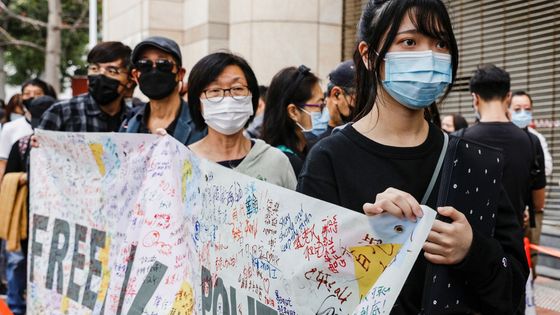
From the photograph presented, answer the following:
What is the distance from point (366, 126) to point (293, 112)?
88.1 inches

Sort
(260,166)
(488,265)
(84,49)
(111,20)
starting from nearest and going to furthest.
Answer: (488,265) → (260,166) → (111,20) → (84,49)

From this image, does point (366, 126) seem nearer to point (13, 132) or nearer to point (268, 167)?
point (268, 167)

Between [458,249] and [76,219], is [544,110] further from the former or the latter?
[458,249]

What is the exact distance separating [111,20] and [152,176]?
9949mm

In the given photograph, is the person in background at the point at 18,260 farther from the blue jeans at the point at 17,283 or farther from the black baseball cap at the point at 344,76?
the black baseball cap at the point at 344,76

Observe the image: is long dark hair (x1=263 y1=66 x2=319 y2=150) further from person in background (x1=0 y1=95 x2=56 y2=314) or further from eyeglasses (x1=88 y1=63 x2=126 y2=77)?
person in background (x1=0 y1=95 x2=56 y2=314)

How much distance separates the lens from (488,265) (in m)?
1.88

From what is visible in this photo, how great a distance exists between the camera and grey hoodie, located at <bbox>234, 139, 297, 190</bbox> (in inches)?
127

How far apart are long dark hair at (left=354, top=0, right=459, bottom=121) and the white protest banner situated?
0.44 m

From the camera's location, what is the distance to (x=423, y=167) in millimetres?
1917

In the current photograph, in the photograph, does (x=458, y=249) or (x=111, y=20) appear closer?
(x=458, y=249)

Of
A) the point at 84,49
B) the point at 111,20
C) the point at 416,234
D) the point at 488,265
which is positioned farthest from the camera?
the point at 84,49

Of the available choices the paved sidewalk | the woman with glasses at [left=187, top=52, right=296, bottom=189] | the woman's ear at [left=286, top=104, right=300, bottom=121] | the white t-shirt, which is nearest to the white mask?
the woman with glasses at [left=187, top=52, right=296, bottom=189]

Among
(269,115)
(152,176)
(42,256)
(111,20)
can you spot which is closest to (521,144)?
(269,115)
